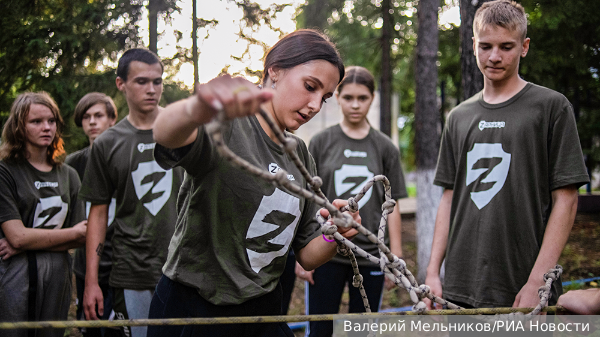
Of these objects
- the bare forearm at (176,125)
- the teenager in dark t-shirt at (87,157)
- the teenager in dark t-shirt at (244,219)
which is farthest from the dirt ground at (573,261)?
the bare forearm at (176,125)

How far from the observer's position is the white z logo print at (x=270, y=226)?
1.87 meters

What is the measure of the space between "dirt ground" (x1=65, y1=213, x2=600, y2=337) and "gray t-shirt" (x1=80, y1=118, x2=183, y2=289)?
2.40 metres

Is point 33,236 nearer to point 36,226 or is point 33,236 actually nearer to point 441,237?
point 36,226

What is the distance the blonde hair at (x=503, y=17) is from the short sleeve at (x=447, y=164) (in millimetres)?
587

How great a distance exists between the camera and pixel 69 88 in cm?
614

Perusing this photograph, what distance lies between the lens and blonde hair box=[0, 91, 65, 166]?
3.06 meters

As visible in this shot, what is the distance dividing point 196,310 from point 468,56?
11.1 ft

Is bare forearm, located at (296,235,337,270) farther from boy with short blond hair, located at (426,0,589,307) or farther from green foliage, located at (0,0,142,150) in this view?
green foliage, located at (0,0,142,150)

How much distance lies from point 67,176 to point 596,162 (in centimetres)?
766

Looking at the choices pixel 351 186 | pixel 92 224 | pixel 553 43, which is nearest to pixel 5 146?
pixel 92 224

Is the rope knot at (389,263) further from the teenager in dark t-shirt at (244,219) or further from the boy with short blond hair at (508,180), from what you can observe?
the boy with short blond hair at (508,180)

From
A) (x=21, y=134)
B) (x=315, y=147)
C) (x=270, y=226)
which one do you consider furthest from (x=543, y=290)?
(x=21, y=134)

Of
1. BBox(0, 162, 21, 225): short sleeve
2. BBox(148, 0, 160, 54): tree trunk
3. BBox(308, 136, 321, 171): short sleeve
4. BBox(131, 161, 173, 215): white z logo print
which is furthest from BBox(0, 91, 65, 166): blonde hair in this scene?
BBox(148, 0, 160, 54): tree trunk

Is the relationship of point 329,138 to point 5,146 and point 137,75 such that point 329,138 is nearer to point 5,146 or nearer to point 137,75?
point 137,75
